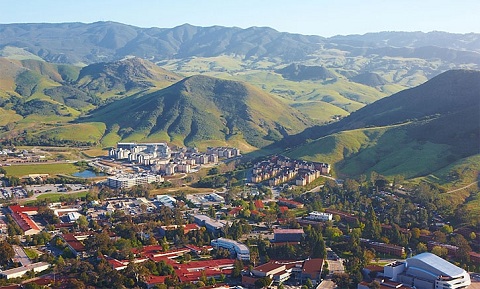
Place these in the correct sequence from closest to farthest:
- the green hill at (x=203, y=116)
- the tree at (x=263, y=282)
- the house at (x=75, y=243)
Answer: the tree at (x=263, y=282) < the house at (x=75, y=243) < the green hill at (x=203, y=116)

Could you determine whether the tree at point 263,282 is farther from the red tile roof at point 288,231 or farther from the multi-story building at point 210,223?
the multi-story building at point 210,223

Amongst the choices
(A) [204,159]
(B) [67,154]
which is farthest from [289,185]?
(B) [67,154]

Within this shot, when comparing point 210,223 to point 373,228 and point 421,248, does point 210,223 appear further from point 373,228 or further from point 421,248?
point 421,248

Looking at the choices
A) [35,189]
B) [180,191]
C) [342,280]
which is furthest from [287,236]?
[35,189]

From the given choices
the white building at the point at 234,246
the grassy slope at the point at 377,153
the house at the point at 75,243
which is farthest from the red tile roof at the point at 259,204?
the house at the point at 75,243

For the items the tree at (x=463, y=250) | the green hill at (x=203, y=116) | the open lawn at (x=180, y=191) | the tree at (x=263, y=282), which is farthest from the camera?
the green hill at (x=203, y=116)

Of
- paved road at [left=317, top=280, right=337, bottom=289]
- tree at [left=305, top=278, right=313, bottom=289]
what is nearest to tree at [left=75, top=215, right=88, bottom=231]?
tree at [left=305, top=278, right=313, bottom=289]

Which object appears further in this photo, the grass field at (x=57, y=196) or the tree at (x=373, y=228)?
the grass field at (x=57, y=196)

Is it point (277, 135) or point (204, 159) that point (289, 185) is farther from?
point (277, 135)
